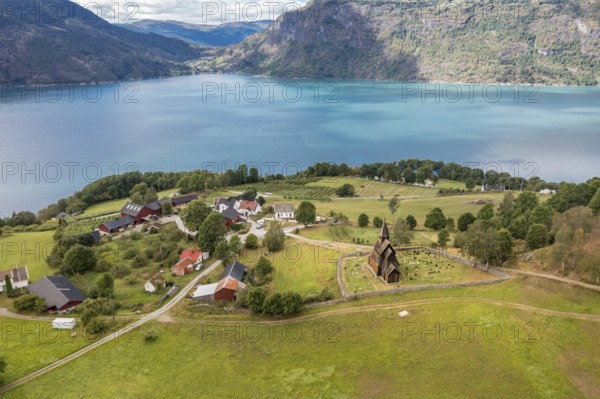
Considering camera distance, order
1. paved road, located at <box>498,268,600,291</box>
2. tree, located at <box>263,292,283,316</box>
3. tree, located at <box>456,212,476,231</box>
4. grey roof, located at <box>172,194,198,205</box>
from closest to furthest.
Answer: paved road, located at <box>498,268,600,291</box>
tree, located at <box>263,292,283,316</box>
tree, located at <box>456,212,476,231</box>
grey roof, located at <box>172,194,198,205</box>

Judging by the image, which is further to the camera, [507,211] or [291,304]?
[507,211]

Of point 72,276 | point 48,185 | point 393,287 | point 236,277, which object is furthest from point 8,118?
point 393,287

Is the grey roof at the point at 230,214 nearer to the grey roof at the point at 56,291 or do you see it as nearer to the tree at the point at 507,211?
the grey roof at the point at 56,291

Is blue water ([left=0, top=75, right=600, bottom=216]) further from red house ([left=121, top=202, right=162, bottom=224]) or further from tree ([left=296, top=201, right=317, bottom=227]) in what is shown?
tree ([left=296, top=201, right=317, bottom=227])

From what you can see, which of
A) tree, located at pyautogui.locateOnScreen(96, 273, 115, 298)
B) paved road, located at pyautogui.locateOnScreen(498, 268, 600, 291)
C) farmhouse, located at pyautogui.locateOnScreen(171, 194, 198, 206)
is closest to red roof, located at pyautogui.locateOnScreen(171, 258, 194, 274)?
tree, located at pyautogui.locateOnScreen(96, 273, 115, 298)

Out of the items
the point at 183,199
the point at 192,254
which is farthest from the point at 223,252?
the point at 183,199

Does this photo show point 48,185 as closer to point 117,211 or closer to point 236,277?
point 117,211

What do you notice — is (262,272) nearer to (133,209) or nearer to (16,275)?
(16,275)

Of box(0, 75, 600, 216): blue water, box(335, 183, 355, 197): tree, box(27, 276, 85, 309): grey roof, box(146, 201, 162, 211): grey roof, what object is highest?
box(0, 75, 600, 216): blue water
